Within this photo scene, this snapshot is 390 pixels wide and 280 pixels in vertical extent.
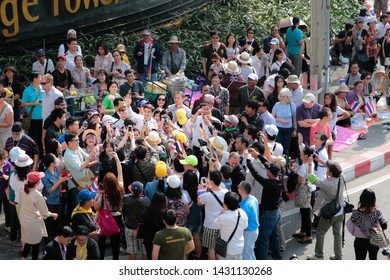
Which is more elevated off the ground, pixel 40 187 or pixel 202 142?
pixel 202 142

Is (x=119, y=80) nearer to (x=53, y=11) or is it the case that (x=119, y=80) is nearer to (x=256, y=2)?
(x=53, y=11)

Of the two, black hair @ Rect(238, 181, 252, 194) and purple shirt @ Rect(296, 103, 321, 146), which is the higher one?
purple shirt @ Rect(296, 103, 321, 146)

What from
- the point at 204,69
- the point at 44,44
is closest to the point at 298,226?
the point at 204,69

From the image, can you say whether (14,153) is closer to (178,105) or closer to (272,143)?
(178,105)

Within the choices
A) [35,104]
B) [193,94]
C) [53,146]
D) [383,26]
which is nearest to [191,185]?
[53,146]

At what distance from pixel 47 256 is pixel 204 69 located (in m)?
9.27

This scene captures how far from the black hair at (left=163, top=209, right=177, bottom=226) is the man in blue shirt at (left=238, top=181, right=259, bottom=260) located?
3.70 feet

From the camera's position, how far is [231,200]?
1068cm

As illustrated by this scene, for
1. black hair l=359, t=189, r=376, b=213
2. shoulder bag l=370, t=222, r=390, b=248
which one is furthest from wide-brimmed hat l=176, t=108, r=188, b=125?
shoulder bag l=370, t=222, r=390, b=248

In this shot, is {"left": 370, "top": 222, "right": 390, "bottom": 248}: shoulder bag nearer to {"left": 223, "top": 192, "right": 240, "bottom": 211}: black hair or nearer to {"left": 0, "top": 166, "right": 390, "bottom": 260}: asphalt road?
{"left": 0, "top": 166, "right": 390, "bottom": 260}: asphalt road

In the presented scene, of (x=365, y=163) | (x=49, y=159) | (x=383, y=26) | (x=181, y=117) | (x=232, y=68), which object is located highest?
(x=383, y=26)

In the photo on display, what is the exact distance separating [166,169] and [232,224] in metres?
1.49

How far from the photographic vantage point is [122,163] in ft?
40.9

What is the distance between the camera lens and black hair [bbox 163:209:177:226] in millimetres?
10328
